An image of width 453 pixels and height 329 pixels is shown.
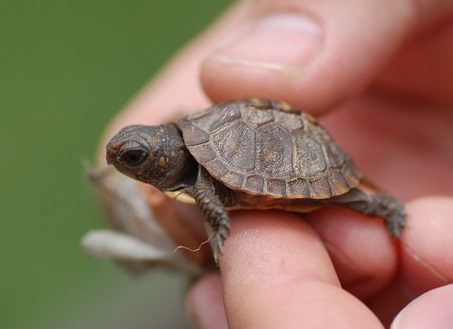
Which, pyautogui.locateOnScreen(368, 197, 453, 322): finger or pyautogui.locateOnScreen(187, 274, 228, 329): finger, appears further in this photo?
pyautogui.locateOnScreen(187, 274, 228, 329): finger

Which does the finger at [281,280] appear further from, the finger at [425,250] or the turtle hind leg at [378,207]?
the finger at [425,250]

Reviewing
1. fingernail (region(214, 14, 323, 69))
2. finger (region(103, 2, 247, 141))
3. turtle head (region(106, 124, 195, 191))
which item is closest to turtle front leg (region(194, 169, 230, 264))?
turtle head (region(106, 124, 195, 191))

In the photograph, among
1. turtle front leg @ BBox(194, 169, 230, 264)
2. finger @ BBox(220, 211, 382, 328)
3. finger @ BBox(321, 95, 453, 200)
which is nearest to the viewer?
finger @ BBox(220, 211, 382, 328)

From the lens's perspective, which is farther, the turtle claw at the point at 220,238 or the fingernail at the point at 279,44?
the fingernail at the point at 279,44

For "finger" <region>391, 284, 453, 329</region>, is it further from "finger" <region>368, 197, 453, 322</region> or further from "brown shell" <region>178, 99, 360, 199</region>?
"brown shell" <region>178, 99, 360, 199</region>

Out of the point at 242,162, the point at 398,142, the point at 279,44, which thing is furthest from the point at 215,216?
the point at 398,142

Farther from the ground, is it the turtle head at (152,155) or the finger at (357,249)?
the turtle head at (152,155)

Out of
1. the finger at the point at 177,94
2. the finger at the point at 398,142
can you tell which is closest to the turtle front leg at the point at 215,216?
the finger at the point at 177,94

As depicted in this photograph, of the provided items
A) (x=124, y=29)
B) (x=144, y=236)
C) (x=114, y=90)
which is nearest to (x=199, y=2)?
(x=124, y=29)
